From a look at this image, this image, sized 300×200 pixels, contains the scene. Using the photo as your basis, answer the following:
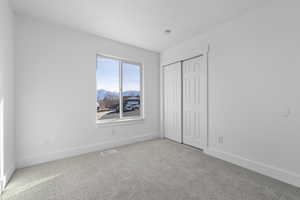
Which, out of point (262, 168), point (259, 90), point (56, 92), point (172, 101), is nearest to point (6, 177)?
point (56, 92)

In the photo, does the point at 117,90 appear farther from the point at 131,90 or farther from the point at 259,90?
the point at 259,90

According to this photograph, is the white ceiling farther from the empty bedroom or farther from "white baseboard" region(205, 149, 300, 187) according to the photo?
"white baseboard" region(205, 149, 300, 187)

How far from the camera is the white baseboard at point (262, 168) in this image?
1.77 metres

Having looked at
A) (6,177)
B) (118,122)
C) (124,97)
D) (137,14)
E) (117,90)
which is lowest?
(6,177)

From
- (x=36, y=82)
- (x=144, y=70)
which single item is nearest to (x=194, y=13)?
(x=144, y=70)

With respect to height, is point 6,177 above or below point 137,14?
below

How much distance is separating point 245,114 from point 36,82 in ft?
12.0

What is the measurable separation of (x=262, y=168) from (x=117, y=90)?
3161mm

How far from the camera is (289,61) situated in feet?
5.94

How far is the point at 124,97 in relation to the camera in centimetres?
353

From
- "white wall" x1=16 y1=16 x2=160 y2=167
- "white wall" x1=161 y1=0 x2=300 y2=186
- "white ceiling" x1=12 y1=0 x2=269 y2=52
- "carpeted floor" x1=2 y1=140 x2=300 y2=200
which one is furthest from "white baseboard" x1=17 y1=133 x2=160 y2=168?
"white ceiling" x1=12 y1=0 x2=269 y2=52

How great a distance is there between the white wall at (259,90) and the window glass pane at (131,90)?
6.16ft

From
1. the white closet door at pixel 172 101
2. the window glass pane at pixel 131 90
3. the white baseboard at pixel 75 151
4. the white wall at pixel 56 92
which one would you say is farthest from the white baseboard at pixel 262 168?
the white wall at pixel 56 92

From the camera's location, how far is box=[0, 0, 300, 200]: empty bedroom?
1.77 m
